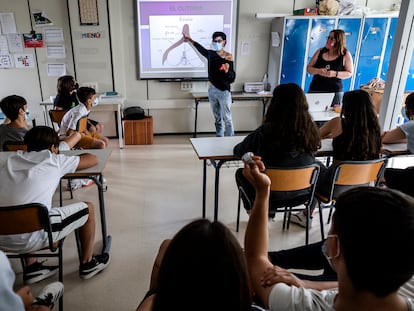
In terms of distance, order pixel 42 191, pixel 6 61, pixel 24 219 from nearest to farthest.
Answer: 1. pixel 24 219
2. pixel 42 191
3. pixel 6 61

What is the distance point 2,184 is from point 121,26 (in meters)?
3.79

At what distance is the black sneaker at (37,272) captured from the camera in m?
2.10

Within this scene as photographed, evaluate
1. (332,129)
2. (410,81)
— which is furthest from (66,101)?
(410,81)

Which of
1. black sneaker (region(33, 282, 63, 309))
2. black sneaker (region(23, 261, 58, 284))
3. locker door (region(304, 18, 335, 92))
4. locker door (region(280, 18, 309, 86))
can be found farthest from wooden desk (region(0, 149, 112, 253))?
locker door (region(304, 18, 335, 92))

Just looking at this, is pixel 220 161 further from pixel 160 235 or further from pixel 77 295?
pixel 77 295

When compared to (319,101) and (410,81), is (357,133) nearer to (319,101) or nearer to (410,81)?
(319,101)

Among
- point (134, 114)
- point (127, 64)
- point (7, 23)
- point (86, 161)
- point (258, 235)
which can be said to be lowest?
point (134, 114)

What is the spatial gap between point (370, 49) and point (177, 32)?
293cm

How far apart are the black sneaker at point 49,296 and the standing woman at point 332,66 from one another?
3.63 meters

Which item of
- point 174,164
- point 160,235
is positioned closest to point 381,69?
point 174,164

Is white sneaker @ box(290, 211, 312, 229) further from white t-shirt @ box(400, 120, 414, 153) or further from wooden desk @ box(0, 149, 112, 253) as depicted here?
wooden desk @ box(0, 149, 112, 253)

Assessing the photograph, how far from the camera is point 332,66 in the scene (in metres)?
4.11

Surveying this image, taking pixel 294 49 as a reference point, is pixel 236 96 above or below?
below

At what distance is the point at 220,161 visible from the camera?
7.92 ft
